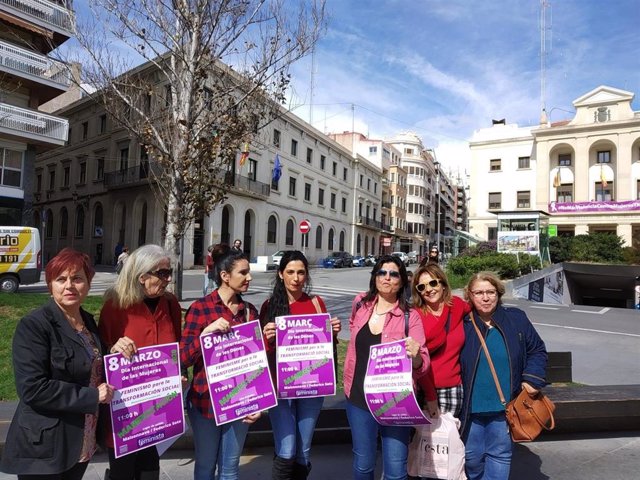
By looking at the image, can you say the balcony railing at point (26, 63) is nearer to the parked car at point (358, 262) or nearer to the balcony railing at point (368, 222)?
the parked car at point (358, 262)

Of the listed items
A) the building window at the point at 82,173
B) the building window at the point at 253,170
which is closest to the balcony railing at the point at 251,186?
the building window at the point at 253,170

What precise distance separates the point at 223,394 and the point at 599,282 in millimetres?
32676

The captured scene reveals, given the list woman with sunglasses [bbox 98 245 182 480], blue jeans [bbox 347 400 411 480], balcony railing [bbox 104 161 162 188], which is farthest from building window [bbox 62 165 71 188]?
blue jeans [bbox 347 400 411 480]

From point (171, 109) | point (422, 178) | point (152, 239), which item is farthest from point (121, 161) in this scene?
point (422, 178)

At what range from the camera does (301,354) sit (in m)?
3.02

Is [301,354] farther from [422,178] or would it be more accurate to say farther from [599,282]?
[422,178]

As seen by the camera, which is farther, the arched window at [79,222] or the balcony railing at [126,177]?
the arched window at [79,222]

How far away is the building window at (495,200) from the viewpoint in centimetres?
4853

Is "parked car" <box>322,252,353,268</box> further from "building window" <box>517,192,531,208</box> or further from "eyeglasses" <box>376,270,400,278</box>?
"eyeglasses" <box>376,270,400,278</box>

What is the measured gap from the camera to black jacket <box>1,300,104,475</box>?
2092 millimetres

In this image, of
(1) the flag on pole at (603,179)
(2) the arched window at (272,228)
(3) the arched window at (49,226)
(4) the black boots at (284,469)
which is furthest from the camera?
(1) the flag on pole at (603,179)

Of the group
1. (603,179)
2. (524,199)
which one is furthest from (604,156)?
(524,199)

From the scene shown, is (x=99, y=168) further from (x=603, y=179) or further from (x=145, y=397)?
(x=603, y=179)

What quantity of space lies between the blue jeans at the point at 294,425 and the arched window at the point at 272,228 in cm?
3677
